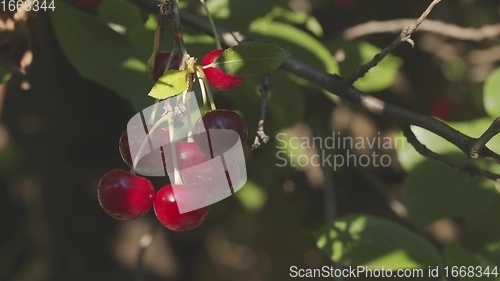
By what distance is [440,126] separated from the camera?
2.45ft

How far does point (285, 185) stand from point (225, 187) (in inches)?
37.7

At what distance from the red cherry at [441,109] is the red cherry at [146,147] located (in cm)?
103

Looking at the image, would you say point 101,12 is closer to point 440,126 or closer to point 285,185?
point 440,126

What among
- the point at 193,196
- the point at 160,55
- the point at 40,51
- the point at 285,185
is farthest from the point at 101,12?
the point at 285,185

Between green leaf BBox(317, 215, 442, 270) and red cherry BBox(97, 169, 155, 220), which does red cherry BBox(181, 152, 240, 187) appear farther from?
green leaf BBox(317, 215, 442, 270)

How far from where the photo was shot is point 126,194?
0.72m

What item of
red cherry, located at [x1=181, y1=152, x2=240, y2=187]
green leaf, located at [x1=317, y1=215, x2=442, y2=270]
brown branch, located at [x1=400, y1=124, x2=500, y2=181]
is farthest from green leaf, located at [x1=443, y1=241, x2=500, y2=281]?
red cherry, located at [x1=181, y1=152, x2=240, y2=187]

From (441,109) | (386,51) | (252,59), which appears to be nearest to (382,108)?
(386,51)

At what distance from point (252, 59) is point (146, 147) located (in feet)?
0.45

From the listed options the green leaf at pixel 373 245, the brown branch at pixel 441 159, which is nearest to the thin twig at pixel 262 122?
the brown branch at pixel 441 159

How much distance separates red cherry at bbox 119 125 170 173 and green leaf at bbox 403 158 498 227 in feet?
1.61

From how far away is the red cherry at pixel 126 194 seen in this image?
0.72 m

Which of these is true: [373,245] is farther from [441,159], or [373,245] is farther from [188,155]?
[188,155]

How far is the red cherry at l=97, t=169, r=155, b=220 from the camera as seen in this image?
0.72 m
